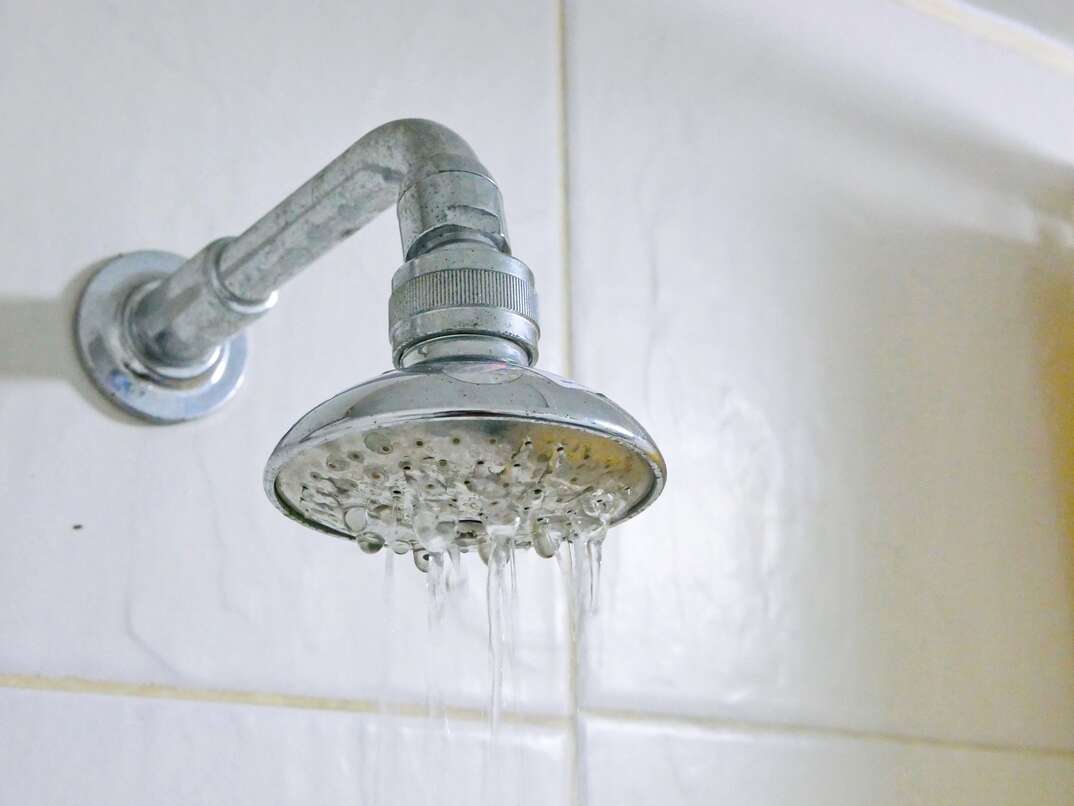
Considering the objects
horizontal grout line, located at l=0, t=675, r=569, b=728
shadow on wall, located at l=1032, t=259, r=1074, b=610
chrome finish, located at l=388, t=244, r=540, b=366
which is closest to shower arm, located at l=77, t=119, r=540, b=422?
chrome finish, located at l=388, t=244, r=540, b=366

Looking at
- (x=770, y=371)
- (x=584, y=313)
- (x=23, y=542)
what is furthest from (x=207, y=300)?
(x=770, y=371)

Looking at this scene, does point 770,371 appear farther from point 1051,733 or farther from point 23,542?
point 23,542

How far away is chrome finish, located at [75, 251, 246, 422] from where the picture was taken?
0.53 m

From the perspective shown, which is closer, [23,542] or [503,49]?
[23,542]

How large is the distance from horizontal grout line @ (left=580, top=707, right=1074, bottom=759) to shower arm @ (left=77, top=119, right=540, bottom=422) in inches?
9.3

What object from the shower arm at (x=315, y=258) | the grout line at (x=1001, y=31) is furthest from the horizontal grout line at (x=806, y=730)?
the grout line at (x=1001, y=31)

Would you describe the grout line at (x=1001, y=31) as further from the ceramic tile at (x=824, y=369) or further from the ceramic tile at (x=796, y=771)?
the ceramic tile at (x=796, y=771)

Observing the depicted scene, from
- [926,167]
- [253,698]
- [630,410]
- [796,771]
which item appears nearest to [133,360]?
[253,698]

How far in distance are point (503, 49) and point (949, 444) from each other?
34 centimetres

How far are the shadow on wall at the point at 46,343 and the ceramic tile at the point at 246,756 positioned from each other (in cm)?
12

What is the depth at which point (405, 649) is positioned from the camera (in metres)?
0.57

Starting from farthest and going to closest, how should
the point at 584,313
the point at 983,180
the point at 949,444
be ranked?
the point at 983,180
the point at 949,444
the point at 584,313

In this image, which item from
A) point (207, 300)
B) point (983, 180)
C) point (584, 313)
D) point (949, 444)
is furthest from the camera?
point (983, 180)

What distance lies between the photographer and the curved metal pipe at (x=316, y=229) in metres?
0.39
